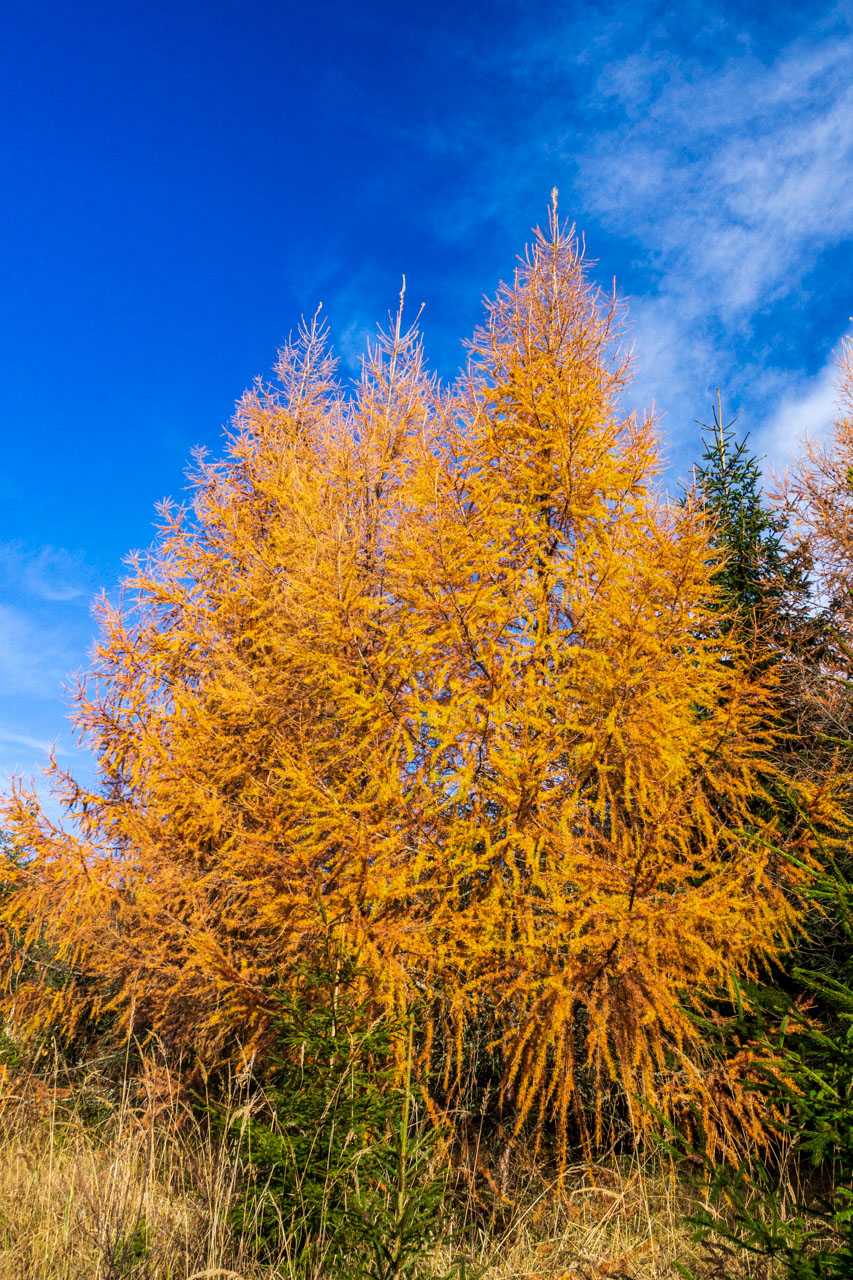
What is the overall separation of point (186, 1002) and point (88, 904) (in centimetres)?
141

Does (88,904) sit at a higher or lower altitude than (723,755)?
lower

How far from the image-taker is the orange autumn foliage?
189 inches

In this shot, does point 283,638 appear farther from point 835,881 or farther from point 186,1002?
point 835,881

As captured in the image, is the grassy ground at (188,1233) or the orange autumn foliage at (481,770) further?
the orange autumn foliage at (481,770)

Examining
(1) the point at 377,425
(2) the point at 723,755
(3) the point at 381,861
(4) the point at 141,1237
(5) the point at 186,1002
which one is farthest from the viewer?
(1) the point at 377,425

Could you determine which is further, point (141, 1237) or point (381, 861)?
point (381, 861)

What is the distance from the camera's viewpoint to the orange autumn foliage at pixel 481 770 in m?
4.81

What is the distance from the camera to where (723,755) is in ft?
20.6

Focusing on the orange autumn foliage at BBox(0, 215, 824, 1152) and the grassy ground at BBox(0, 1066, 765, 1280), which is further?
the orange autumn foliage at BBox(0, 215, 824, 1152)

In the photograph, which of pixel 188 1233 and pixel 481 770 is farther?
pixel 481 770

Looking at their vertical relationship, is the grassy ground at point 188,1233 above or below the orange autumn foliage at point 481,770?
below

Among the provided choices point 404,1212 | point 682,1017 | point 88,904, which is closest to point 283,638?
point 88,904

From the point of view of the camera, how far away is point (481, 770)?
5.83m

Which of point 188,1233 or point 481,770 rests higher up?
point 481,770
